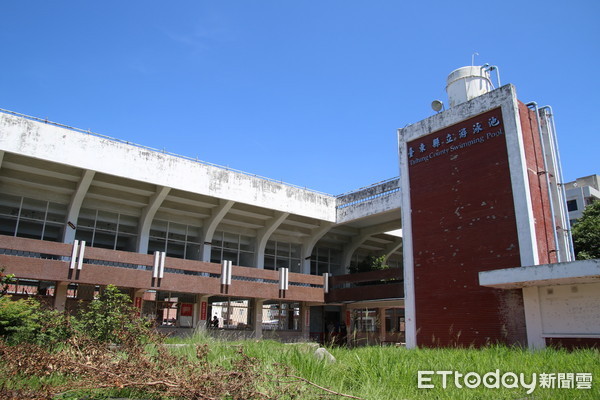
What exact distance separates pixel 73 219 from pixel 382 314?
675 inches

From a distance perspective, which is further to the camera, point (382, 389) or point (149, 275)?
point (149, 275)

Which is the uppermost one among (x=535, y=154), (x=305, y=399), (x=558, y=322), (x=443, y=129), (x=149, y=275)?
(x=443, y=129)

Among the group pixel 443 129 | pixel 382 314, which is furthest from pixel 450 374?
pixel 382 314

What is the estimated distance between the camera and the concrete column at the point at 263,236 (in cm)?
2438

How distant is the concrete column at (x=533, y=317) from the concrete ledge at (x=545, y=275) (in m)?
0.32

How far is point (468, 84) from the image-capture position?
18.2 metres

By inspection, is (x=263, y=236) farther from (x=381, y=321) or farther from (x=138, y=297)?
(x=381, y=321)

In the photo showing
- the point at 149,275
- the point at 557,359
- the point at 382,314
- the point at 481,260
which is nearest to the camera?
the point at 557,359

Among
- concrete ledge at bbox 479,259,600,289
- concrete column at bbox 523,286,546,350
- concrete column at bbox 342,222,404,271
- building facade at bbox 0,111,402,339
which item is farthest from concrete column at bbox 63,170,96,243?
concrete column at bbox 523,286,546,350

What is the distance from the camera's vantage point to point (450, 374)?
6.70 meters

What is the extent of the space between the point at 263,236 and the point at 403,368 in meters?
18.7

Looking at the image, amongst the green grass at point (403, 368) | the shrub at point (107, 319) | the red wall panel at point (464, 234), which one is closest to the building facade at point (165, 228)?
the red wall panel at point (464, 234)

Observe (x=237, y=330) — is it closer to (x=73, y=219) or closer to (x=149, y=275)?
(x=149, y=275)

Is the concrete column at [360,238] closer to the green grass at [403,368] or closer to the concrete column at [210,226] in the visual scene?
the concrete column at [210,226]
